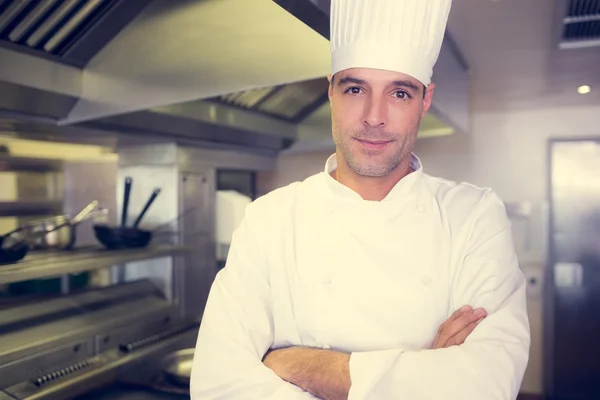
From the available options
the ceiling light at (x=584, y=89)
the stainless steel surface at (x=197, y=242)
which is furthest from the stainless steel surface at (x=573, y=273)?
the stainless steel surface at (x=197, y=242)

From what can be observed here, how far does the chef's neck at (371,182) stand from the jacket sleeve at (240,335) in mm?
217

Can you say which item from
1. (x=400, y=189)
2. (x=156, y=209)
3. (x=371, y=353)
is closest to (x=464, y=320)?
(x=371, y=353)

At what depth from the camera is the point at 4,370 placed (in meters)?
1.24

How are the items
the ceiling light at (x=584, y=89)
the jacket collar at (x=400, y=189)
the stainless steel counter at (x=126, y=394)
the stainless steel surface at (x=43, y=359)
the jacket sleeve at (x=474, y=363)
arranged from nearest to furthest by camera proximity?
the jacket sleeve at (x=474, y=363) → the jacket collar at (x=400, y=189) → the stainless steel surface at (x=43, y=359) → the stainless steel counter at (x=126, y=394) → the ceiling light at (x=584, y=89)

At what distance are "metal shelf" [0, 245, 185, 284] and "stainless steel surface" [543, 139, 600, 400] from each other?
2034 millimetres

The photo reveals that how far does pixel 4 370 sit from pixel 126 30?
85cm

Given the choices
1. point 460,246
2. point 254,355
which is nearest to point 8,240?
point 254,355

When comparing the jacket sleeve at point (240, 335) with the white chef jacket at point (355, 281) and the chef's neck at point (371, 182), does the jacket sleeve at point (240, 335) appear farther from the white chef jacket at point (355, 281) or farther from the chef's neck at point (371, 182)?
the chef's neck at point (371, 182)

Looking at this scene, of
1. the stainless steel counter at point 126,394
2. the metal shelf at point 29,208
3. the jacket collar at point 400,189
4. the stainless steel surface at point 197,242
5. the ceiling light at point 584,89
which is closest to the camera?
the jacket collar at point 400,189

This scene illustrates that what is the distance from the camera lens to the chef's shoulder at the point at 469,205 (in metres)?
1.08

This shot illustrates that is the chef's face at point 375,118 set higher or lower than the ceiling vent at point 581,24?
lower

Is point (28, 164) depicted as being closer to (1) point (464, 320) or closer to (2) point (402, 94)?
(2) point (402, 94)

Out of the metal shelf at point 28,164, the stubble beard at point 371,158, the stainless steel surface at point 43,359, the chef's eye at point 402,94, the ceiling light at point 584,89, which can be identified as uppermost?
the ceiling light at point 584,89

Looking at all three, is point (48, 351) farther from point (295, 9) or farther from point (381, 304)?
point (295, 9)
